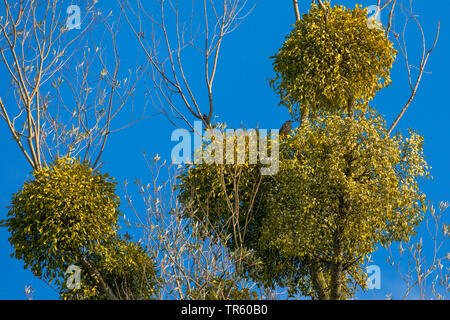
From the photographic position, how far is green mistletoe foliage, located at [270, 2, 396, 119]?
331 inches

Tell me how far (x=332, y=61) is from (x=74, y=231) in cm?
493

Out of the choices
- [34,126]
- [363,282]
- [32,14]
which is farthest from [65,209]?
[363,282]

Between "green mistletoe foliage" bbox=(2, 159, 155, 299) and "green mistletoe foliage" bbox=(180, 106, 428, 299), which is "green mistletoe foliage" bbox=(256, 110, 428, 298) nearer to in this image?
"green mistletoe foliage" bbox=(180, 106, 428, 299)

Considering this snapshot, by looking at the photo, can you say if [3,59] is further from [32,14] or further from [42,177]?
[42,177]

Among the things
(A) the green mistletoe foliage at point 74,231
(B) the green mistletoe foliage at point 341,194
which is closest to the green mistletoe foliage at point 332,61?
(B) the green mistletoe foliage at point 341,194

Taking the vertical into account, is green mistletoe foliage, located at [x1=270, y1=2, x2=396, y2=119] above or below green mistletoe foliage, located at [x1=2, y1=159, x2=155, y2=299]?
above

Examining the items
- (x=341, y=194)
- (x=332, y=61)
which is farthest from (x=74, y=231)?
(x=332, y=61)

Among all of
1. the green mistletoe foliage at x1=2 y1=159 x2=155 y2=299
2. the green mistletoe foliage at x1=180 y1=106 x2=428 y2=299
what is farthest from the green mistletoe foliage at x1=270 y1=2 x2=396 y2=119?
the green mistletoe foliage at x1=2 y1=159 x2=155 y2=299

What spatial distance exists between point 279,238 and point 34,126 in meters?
4.80

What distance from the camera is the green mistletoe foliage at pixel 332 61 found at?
8398 millimetres

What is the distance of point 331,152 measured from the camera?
7914 mm

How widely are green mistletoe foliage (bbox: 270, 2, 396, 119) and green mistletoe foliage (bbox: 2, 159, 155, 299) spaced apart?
11.5ft

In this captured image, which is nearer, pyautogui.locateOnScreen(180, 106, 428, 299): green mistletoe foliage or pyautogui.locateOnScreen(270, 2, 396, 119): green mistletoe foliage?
pyautogui.locateOnScreen(180, 106, 428, 299): green mistletoe foliage

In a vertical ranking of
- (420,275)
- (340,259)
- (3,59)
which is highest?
(3,59)
